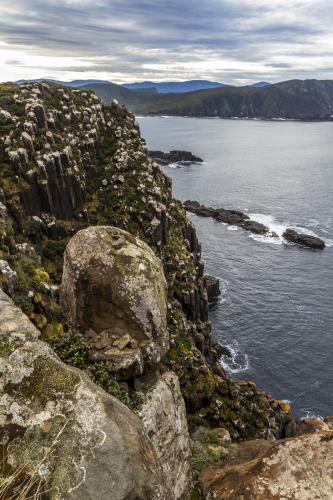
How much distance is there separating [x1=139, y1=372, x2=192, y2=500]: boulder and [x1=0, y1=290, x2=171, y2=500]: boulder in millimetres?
7040

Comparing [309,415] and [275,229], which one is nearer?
[309,415]

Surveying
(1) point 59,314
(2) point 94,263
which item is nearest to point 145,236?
(1) point 59,314

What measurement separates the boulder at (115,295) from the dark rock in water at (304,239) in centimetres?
9476

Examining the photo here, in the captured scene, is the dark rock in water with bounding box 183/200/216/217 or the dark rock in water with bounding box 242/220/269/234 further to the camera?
the dark rock in water with bounding box 183/200/216/217

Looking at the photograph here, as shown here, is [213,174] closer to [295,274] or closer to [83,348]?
[295,274]

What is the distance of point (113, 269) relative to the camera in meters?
20.9

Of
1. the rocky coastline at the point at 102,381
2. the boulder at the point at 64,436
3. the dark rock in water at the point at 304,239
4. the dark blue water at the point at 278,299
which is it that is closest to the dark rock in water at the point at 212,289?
the dark blue water at the point at 278,299

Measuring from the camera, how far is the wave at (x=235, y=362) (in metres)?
64.2

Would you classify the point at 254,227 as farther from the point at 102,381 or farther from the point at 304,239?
the point at 102,381

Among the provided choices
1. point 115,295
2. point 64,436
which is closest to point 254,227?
point 115,295

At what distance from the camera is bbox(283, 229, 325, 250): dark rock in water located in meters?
108

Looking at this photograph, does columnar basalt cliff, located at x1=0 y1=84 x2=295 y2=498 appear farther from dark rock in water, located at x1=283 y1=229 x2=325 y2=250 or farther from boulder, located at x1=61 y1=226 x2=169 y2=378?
dark rock in water, located at x1=283 y1=229 x2=325 y2=250

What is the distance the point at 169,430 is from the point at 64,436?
1062cm

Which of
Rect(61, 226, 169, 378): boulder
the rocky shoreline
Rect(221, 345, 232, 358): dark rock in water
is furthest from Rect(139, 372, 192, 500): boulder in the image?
the rocky shoreline
